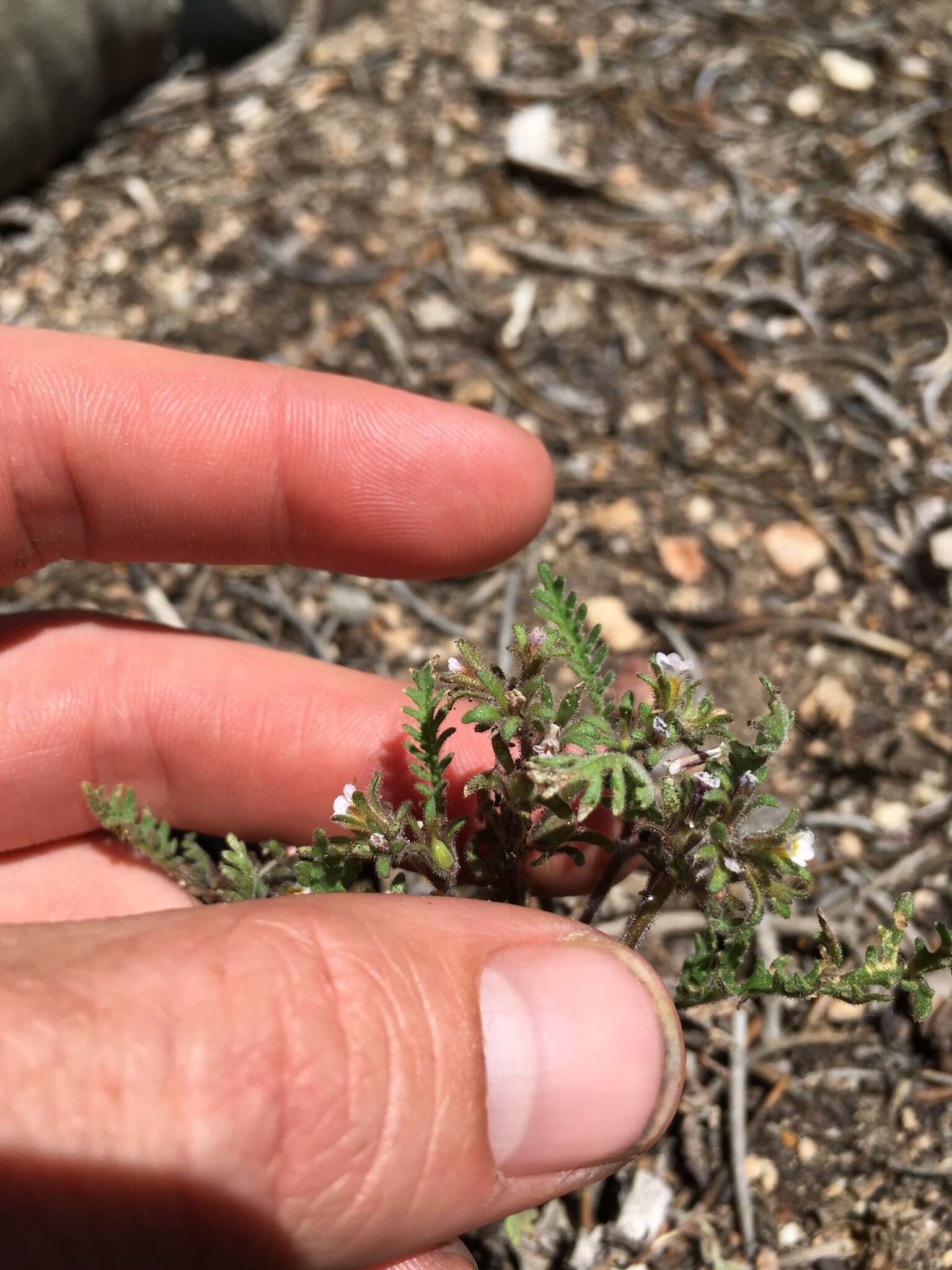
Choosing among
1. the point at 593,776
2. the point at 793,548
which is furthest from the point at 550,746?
the point at 793,548

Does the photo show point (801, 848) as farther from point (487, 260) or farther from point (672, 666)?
point (487, 260)

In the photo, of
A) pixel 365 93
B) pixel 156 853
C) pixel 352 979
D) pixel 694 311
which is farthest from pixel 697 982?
pixel 365 93

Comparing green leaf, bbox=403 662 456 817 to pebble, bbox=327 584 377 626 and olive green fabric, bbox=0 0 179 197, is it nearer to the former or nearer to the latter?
pebble, bbox=327 584 377 626

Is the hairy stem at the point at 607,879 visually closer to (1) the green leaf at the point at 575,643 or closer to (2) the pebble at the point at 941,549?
(1) the green leaf at the point at 575,643

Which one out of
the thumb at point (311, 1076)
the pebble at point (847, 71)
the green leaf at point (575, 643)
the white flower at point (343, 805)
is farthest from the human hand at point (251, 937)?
the pebble at point (847, 71)

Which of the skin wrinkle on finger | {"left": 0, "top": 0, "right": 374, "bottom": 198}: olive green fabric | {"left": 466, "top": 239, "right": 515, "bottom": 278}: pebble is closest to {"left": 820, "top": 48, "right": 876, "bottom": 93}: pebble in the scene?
{"left": 466, "top": 239, "right": 515, "bottom": 278}: pebble

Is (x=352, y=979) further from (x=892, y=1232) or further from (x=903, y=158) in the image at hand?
(x=903, y=158)
